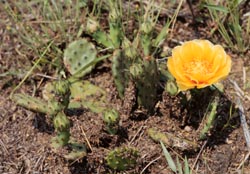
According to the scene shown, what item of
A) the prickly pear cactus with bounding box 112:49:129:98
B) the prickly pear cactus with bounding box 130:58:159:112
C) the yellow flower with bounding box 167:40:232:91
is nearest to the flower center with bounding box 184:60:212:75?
the yellow flower with bounding box 167:40:232:91

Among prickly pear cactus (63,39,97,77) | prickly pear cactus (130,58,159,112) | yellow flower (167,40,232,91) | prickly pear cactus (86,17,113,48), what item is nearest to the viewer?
yellow flower (167,40,232,91)

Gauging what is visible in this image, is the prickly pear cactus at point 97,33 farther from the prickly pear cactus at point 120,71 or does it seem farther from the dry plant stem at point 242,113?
the dry plant stem at point 242,113

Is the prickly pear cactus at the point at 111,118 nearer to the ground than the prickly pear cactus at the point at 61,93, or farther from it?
nearer to the ground

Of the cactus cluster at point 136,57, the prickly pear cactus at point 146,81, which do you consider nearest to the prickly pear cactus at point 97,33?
the cactus cluster at point 136,57

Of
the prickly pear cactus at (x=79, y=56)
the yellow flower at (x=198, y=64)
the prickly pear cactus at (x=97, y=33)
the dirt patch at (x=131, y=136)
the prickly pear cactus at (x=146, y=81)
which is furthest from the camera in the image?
the prickly pear cactus at (x=79, y=56)

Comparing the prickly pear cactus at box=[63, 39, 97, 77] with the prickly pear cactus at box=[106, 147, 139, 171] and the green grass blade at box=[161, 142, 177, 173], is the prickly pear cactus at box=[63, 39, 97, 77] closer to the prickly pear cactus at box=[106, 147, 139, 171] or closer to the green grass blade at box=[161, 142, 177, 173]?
the prickly pear cactus at box=[106, 147, 139, 171]

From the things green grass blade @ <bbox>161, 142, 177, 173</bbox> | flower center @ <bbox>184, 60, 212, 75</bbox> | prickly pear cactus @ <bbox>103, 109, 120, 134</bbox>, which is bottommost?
green grass blade @ <bbox>161, 142, 177, 173</bbox>
